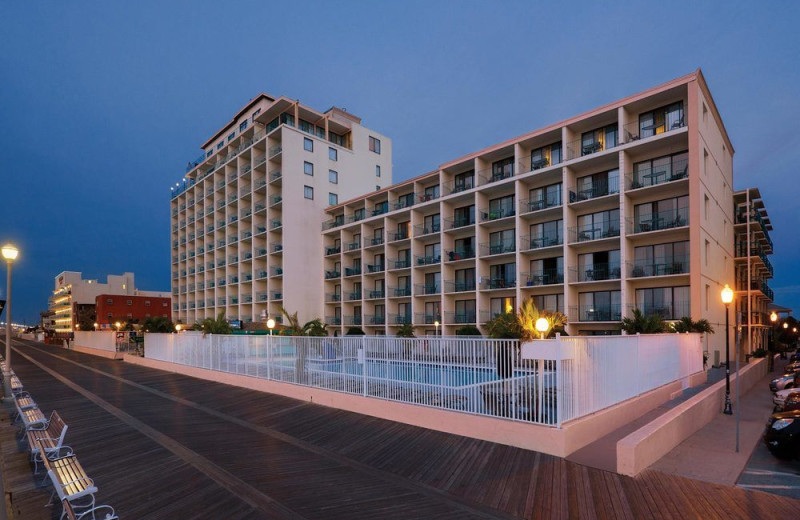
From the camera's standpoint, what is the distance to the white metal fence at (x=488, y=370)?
8039mm

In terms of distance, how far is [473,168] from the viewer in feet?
119

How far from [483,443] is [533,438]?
3.40 ft

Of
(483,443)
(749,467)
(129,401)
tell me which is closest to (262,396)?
(129,401)

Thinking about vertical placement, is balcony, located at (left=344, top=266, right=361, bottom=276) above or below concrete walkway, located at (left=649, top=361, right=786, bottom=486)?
above

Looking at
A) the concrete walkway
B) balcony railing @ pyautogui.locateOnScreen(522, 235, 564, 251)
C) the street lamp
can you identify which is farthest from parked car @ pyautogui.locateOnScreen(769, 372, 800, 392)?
balcony railing @ pyautogui.locateOnScreen(522, 235, 564, 251)

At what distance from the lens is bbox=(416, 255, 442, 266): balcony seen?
123ft

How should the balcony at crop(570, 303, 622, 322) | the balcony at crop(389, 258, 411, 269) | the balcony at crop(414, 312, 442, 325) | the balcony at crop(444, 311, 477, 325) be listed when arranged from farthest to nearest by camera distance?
1. the balcony at crop(389, 258, 411, 269)
2. the balcony at crop(414, 312, 442, 325)
3. the balcony at crop(444, 311, 477, 325)
4. the balcony at crop(570, 303, 622, 322)

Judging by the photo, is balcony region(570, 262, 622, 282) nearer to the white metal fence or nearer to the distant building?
the white metal fence

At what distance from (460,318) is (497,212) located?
9375 mm

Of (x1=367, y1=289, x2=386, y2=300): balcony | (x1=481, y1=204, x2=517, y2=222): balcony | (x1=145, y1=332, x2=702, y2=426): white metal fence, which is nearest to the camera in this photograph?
(x1=145, y1=332, x2=702, y2=426): white metal fence

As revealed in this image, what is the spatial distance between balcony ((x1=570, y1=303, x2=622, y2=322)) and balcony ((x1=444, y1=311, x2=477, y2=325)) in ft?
26.3

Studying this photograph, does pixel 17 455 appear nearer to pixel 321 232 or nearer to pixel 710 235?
pixel 710 235

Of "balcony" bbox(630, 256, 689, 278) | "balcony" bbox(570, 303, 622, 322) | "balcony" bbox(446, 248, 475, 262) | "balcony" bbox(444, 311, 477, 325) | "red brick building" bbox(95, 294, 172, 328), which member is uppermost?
"balcony" bbox(446, 248, 475, 262)

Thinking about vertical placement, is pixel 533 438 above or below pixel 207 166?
below
